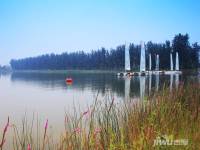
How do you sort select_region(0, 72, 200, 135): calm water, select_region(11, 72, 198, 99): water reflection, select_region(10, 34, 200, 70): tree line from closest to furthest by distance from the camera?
1. select_region(0, 72, 200, 135): calm water
2. select_region(11, 72, 198, 99): water reflection
3. select_region(10, 34, 200, 70): tree line

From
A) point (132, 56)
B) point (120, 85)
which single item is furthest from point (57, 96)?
point (132, 56)

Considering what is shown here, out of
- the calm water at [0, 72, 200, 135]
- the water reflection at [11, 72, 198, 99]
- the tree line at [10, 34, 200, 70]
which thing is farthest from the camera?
the tree line at [10, 34, 200, 70]

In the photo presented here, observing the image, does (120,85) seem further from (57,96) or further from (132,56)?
(132,56)

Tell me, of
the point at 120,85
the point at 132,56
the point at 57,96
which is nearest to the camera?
the point at 57,96

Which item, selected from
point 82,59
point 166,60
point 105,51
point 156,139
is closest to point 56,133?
point 156,139

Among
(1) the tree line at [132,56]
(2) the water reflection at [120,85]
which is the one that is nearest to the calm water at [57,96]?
(2) the water reflection at [120,85]

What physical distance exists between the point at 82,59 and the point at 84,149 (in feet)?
535

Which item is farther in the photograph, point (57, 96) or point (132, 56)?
point (132, 56)

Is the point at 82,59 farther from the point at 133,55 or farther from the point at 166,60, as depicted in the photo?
the point at 166,60

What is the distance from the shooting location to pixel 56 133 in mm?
12820

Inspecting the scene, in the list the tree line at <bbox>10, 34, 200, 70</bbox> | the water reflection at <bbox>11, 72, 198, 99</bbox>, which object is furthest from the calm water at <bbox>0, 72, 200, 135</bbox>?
the tree line at <bbox>10, 34, 200, 70</bbox>

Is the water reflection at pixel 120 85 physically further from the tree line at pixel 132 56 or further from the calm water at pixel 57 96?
the tree line at pixel 132 56

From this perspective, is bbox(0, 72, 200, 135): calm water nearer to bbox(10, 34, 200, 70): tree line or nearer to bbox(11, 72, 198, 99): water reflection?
bbox(11, 72, 198, 99): water reflection

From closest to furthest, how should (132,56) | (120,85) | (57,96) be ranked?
(57,96)
(120,85)
(132,56)
